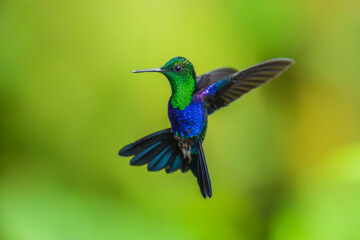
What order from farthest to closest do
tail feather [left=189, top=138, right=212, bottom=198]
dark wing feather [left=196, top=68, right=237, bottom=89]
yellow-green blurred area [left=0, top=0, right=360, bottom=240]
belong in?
yellow-green blurred area [left=0, top=0, right=360, bottom=240], dark wing feather [left=196, top=68, right=237, bottom=89], tail feather [left=189, top=138, right=212, bottom=198]

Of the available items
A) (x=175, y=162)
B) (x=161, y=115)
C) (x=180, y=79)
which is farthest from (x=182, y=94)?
(x=161, y=115)

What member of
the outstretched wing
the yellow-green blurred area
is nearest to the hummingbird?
the outstretched wing

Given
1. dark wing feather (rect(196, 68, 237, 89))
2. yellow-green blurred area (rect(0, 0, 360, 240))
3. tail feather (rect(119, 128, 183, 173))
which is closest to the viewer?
tail feather (rect(119, 128, 183, 173))

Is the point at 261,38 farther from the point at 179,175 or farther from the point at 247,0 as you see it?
the point at 179,175

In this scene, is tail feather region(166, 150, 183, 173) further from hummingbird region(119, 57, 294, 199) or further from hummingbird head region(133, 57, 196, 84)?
hummingbird head region(133, 57, 196, 84)

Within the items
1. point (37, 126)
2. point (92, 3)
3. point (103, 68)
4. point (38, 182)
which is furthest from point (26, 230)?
point (92, 3)

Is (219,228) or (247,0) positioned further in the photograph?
(247,0)

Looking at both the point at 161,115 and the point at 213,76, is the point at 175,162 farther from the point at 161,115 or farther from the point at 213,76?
the point at 161,115
